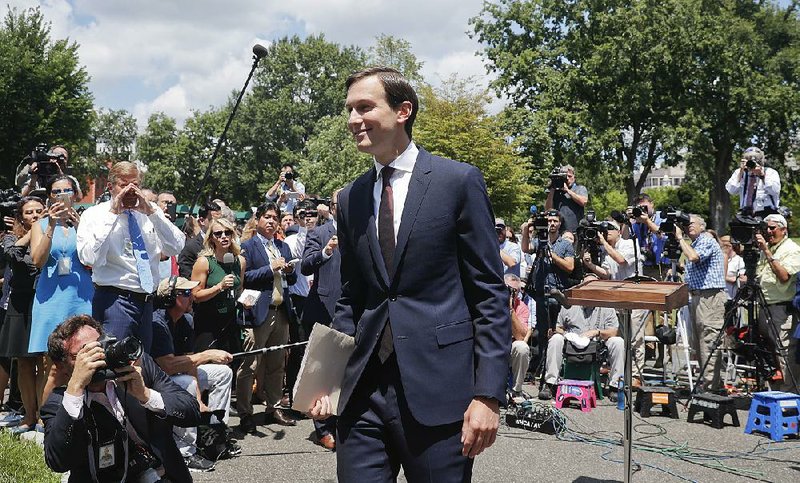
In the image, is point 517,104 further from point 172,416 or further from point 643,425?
point 172,416

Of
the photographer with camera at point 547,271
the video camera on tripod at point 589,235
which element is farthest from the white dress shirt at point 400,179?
the video camera on tripod at point 589,235

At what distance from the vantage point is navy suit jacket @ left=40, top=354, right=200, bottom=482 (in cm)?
339

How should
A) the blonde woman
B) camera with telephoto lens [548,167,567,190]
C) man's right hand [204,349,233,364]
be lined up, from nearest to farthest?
man's right hand [204,349,233,364]
the blonde woman
camera with telephoto lens [548,167,567,190]

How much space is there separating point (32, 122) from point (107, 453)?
103ft

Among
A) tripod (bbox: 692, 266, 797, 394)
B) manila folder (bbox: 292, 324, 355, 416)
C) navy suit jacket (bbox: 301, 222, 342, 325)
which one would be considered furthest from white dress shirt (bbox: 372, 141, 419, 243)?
tripod (bbox: 692, 266, 797, 394)

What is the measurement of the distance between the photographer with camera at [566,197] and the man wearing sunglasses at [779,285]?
7.86 feet

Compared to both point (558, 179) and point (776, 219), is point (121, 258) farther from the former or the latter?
point (776, 219)

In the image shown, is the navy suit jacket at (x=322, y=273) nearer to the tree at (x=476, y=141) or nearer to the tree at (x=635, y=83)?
the tree at (x=476, y=141)

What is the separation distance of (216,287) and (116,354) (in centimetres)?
301

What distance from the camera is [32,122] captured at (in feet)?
102

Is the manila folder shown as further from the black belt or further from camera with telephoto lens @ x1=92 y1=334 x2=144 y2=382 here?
the black belt

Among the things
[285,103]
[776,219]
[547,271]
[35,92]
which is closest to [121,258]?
[547,271]

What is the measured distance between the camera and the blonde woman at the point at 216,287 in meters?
6.38

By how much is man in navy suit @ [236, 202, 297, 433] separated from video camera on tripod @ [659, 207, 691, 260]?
14.5 feet
